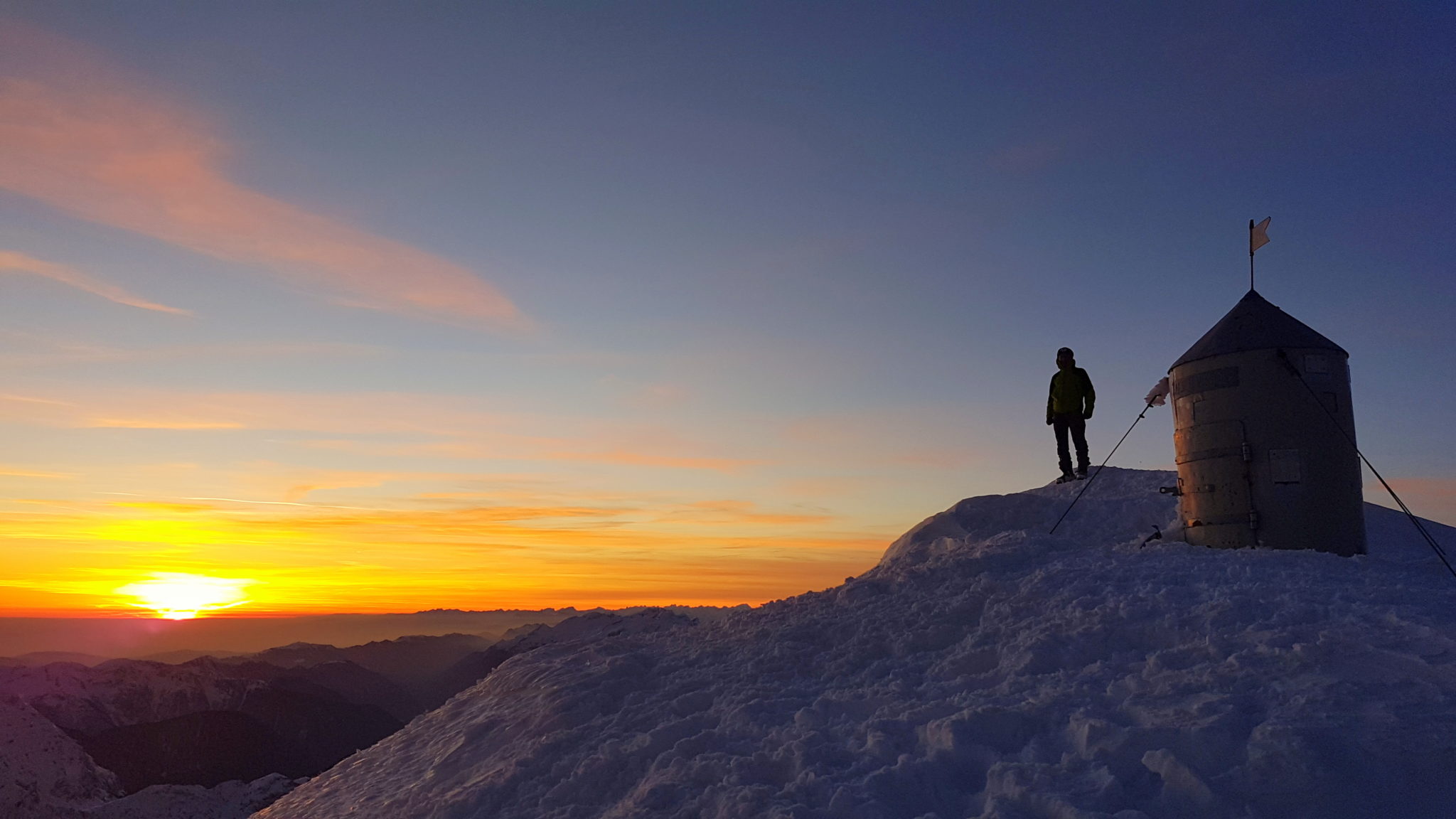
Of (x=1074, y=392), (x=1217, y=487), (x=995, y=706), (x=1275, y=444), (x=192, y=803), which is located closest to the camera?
(x=995, y=706)

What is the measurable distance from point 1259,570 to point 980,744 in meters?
5.57

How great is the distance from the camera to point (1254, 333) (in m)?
13.2

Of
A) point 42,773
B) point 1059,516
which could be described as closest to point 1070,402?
point 1059,516

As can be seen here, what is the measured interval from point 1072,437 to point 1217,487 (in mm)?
4528

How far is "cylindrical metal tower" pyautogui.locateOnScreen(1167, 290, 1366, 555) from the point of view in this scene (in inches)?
494

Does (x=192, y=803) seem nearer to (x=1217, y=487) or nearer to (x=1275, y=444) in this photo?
(x=1217, y=487)

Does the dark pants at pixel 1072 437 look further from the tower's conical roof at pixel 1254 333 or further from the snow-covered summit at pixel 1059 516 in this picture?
the tower's conical roof at pixel 1254 333

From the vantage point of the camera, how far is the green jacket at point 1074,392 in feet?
55.3

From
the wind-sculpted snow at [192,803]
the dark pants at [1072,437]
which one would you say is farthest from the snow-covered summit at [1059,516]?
the wind-sculpted snow at [192,803]

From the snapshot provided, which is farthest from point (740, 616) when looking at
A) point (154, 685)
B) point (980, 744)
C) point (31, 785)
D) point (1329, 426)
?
point (154, 685)

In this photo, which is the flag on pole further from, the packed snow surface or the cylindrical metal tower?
the packed snow surface

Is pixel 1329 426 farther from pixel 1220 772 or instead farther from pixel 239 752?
pixel 239 752

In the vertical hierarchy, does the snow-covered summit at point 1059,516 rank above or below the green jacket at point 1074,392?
below

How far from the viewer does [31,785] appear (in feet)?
136
